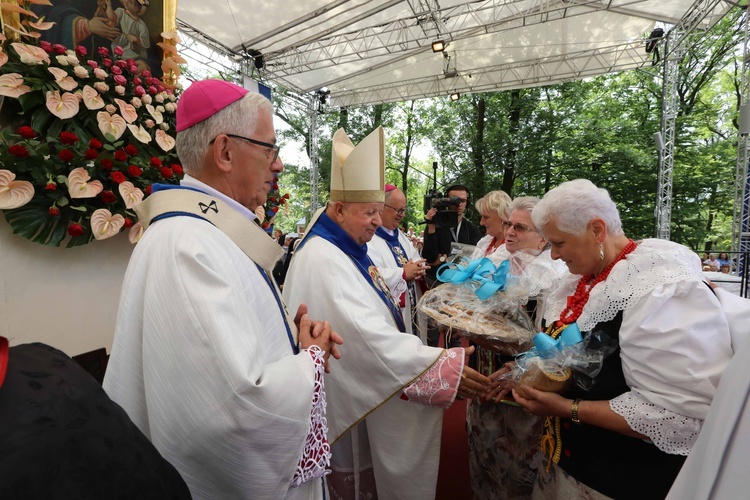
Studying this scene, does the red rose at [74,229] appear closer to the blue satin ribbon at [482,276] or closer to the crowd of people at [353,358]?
the crowd of people at [353,358]

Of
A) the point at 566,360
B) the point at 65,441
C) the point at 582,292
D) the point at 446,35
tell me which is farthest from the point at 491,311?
the point at 446,35

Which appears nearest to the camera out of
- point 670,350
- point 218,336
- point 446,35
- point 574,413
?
point 218,336

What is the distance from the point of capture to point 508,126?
48.1ft

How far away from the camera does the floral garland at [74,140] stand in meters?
1.96

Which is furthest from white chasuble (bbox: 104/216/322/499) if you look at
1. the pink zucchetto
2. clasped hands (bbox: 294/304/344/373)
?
the pink zucchetto

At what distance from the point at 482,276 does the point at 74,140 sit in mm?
2353

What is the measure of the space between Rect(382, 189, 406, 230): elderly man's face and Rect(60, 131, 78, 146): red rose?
2.91 m

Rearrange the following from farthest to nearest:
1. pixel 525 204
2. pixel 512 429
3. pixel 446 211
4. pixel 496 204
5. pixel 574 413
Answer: pixel 446 211 < pixel 496 204 < pixel 525 204 < pixel 512 429 < pixel 574 413

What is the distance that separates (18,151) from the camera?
1.91m

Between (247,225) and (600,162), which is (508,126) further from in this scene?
(247,225)

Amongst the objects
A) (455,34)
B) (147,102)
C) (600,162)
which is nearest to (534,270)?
(147,102)

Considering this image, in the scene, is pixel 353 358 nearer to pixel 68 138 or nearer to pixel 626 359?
pixel 626 359

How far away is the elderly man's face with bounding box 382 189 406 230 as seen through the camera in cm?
446

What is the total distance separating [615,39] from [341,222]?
10180 millimetres
